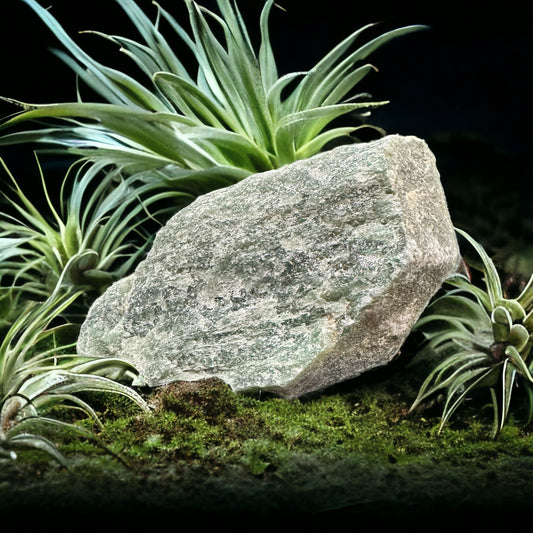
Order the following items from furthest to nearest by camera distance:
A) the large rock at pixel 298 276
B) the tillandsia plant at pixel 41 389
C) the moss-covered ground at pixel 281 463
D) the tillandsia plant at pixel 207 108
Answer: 1. the tillandsia plant at pixel 207 108
2. the large rock at pixel 298 276
3. the tillandsia plant at pixel 41 389
4. the moss-covered ground at pixel 281 463

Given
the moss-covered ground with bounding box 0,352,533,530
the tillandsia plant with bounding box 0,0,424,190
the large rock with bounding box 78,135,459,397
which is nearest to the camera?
the moss-covered ground with bounding box 0,352,533,530

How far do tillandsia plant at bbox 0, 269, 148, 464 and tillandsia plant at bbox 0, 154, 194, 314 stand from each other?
580mm

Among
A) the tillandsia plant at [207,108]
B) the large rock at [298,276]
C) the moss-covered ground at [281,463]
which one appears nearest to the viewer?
the moss-covered ground at [281,463]

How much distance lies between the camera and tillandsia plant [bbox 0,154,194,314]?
273cm

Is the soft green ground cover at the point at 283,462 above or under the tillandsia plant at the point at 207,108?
under

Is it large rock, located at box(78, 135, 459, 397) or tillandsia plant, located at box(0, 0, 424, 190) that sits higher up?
tillandsia plant, located at box(0, 0, 424, 190)

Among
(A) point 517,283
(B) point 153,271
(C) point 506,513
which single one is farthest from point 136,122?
(C) point 506,513

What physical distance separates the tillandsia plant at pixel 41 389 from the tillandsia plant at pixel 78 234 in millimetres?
580

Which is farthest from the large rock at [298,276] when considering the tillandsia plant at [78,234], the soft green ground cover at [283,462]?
the tillandsia plant at [78,234]

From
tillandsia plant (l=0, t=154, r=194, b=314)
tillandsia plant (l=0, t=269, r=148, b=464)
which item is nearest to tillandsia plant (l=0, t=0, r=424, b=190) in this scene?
tillandsia plant (l=0, t=154, r=194, b=314)

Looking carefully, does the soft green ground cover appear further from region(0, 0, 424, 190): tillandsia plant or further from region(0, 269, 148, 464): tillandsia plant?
region(0, 0, 424, 190): tillandsia plant

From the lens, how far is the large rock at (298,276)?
6.35 ft

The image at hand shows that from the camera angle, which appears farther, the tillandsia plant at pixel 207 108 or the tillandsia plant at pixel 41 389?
the tillandsia plant at pixel 207 108

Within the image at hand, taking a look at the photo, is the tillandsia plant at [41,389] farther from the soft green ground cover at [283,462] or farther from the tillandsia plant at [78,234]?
the tillandsia plant at [78,234]
